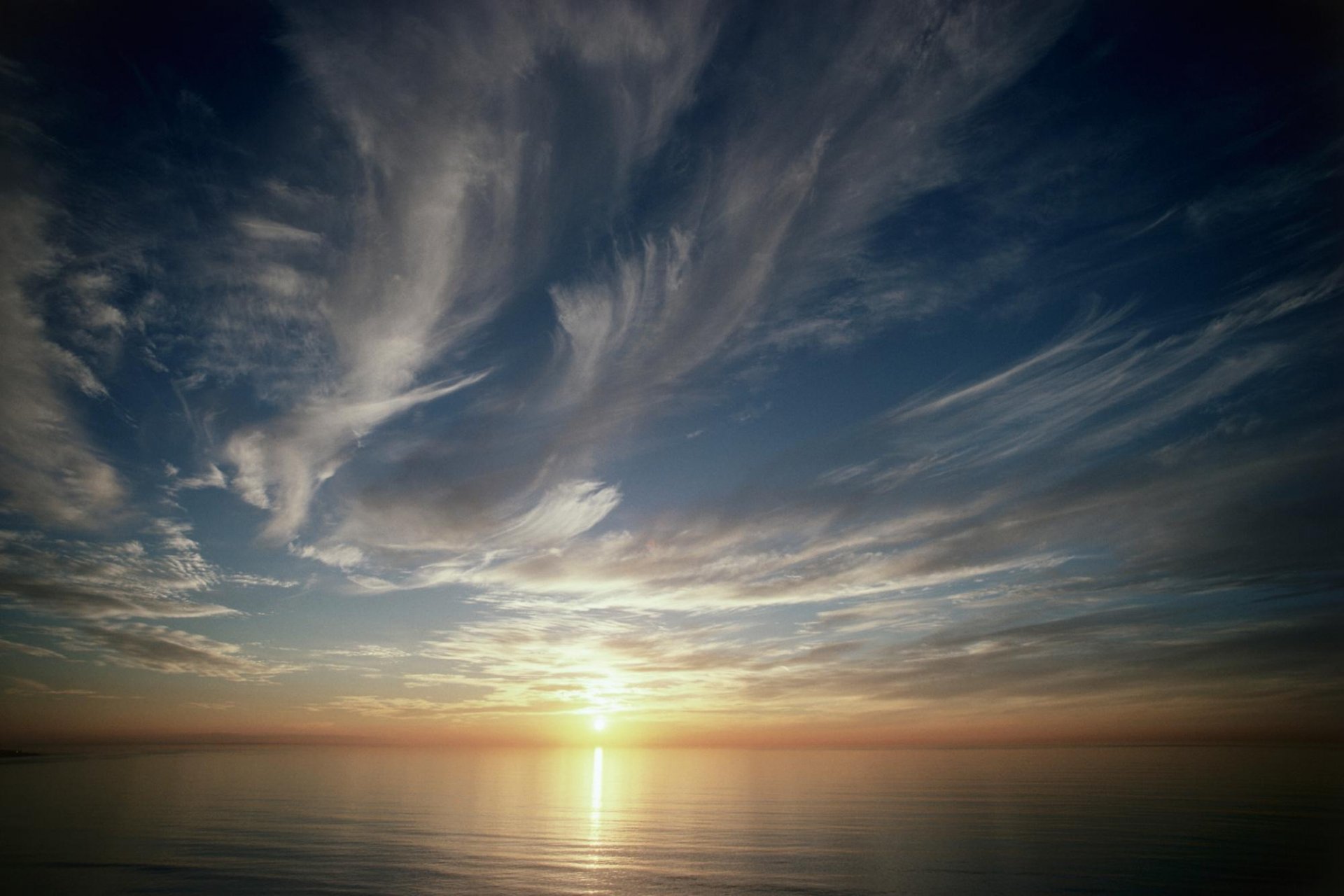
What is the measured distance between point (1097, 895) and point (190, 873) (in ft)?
146

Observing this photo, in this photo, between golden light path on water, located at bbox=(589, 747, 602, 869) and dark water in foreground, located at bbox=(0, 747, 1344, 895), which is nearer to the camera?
dark water in foreground, located at bbox=(0, 747, 1344, 895)

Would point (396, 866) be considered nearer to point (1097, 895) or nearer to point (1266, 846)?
point (1097, 895)

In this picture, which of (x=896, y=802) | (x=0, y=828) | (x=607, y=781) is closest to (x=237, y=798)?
(x=0, y=828)

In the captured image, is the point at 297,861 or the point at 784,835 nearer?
the point at 297,861

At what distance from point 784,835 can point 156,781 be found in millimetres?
93140

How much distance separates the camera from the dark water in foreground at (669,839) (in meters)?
30.9

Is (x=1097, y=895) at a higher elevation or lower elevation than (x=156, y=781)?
lower

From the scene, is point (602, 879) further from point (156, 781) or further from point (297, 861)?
point (156, 781)

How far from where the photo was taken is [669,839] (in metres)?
45.0

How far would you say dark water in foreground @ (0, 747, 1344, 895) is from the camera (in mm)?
30891

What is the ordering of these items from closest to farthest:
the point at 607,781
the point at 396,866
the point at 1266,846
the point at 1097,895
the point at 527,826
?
1. the point at 1097,895
2. the point at 396,866
3. the point at 1266,846
4. the point at 527,826
5. the point at 607,781

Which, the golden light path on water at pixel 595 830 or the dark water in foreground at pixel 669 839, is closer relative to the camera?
the dark water in foreground at pixel 669 839

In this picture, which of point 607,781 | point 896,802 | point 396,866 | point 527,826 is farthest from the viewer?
point 607,781

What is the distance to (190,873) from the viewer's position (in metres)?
31.7
